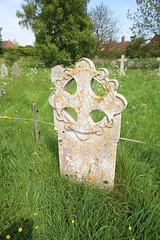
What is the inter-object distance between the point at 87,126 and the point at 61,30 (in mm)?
14723

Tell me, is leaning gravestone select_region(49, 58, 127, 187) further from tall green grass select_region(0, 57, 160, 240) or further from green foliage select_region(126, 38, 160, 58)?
green foliage select_region(126, 38, 160, 58)

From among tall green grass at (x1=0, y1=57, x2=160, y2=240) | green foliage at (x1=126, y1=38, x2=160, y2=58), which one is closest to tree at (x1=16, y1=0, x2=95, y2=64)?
green foliage at (x1=126, y1=38, x2=160, y2=58)

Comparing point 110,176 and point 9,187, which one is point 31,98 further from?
point 110,176

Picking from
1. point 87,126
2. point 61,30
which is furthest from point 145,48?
point 87,126

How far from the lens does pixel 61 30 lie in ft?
45.8

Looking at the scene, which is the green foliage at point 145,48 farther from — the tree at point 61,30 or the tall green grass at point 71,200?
the tall green grass at point 71,200

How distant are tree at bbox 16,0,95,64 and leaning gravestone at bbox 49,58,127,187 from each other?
13124 millimetres

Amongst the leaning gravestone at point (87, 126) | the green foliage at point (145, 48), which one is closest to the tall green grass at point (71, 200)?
the leaning gravestone at point (87, 126)

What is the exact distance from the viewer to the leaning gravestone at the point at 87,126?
1626mm

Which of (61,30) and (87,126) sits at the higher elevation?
(61,30)

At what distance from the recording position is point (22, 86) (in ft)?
23.0

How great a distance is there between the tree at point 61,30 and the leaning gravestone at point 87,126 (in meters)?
13.1

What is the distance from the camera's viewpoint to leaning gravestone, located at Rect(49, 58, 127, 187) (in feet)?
5.34

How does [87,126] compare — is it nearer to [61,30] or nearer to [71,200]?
[71,200]
